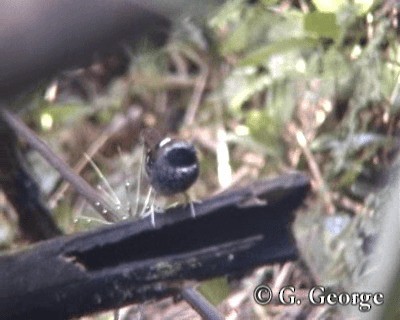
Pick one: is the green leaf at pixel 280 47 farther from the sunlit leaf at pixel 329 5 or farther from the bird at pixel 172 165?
the bird at pixel 172 165

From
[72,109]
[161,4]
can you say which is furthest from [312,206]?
[161,4]

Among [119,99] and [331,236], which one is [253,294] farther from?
[119,99]

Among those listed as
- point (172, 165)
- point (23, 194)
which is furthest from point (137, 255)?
point (23, 194)

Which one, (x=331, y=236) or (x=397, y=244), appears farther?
(x=331, y=236)

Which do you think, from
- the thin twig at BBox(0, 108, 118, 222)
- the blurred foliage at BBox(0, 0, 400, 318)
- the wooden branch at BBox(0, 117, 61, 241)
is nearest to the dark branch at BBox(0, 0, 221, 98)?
the thin twig at BBox(0, 108, 118, 222)

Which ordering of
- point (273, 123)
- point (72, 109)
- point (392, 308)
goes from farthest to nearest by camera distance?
point (72, 109) → point (273, 123) → point (392, 308)

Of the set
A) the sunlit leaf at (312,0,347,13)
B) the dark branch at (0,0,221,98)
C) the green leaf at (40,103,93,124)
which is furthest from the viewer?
the green leaf at (40,103,93,124)

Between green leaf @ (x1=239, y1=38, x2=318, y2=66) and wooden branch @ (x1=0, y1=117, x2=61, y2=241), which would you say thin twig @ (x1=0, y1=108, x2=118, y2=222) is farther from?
green leaf @ (x1=239, y1=38, x2=318, y2=66)
